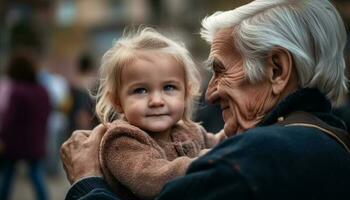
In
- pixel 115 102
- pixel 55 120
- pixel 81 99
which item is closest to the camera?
pixel 115 102

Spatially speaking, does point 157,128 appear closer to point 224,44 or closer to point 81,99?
point 224,44

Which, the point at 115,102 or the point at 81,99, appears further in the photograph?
the point at 81,99

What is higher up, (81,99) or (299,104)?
(299,104)

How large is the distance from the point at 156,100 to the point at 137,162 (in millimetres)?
263

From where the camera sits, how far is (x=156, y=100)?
2740mm

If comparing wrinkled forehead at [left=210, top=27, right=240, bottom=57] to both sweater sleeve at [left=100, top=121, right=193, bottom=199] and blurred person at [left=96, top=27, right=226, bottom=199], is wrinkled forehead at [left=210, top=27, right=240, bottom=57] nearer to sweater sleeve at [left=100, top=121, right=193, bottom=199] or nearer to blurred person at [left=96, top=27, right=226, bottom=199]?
blurred person at [left=96, top=27, right=226, bottom=199]

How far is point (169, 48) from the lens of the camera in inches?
112

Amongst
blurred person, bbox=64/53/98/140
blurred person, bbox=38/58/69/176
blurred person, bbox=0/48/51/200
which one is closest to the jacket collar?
blurred person, bbox=64/53/98/140

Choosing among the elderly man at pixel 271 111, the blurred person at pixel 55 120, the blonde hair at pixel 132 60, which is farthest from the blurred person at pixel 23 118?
the elderly man at pixel 271 111

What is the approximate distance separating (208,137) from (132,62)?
47 cm

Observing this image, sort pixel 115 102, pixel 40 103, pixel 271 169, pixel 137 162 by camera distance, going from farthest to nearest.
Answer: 1. pixel 40 103
2. pixel 115 102
3. pixel 137 162
4. pixel 271 169

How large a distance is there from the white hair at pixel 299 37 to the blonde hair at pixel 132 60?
1.21 feet

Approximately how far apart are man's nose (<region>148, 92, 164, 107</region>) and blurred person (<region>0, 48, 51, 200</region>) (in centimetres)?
574

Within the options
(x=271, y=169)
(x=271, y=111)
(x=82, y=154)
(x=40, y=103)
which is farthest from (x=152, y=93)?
(x=40, y=103)
